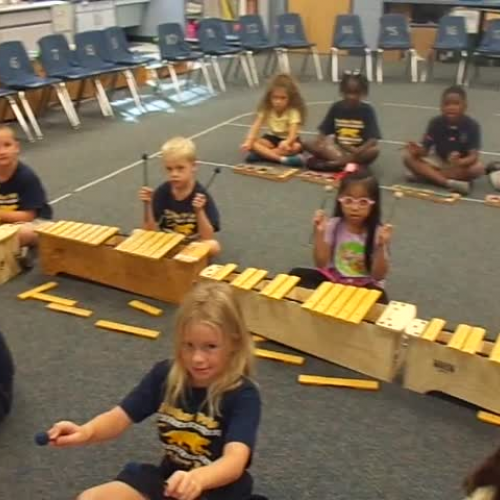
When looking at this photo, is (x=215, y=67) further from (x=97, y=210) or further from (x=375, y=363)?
(x=375, y=363)

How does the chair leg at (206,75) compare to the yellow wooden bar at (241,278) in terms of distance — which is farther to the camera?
the chair leg at (206,75)

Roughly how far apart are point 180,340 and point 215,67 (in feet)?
22.5

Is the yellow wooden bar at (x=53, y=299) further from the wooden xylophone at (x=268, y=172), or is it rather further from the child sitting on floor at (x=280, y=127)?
the child sitting on floor at (x=280, y=127)

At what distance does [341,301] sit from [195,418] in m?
1.09

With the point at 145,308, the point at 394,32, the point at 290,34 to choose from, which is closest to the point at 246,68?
the point at 290,34

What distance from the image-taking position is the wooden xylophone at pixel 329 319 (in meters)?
2.55

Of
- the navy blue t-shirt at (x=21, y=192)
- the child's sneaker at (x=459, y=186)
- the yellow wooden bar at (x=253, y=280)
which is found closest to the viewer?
the yellow wooden bar at (x=253, y=280)

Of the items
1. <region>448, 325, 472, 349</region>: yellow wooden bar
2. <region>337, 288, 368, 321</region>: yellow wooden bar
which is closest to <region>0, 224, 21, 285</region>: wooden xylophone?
<region>337, 288, 368, 321</region>: yellow wooden bar

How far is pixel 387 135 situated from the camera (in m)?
5.98

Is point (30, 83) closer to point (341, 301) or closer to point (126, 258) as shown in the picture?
point (126, 258)

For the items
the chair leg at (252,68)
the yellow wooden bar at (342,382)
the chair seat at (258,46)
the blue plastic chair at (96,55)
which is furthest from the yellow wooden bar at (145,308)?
the chair seat at (258,46)

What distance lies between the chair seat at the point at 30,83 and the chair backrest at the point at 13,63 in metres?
0.03

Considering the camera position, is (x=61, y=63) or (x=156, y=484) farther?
(x=61, y=63)

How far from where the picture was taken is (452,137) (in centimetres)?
471
